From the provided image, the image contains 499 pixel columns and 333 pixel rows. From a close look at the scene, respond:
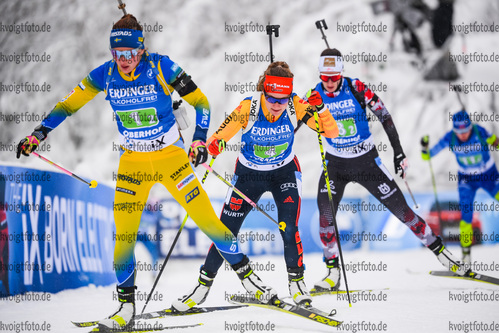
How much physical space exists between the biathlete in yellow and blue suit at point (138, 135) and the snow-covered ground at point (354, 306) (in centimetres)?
76

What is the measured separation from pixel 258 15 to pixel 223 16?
1.48 m

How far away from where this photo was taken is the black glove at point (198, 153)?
441 centimetres

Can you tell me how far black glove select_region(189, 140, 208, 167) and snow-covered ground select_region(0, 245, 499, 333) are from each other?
4.47ft

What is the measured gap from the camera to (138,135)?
4.58 m

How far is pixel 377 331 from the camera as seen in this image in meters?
4.40

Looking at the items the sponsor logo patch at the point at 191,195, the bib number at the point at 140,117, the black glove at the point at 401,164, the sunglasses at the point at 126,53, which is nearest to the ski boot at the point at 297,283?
the sponsor logo patch at the point at 191,195

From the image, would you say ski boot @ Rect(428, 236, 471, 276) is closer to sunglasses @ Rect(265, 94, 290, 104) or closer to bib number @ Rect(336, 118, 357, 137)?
bib number @ Rect(336, 118, 357, 137)

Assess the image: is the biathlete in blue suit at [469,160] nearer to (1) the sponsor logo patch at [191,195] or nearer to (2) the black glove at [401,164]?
(2) the black glove at [401,164]

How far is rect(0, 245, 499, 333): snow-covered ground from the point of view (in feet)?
15.0

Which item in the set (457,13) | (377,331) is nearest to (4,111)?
(457,13)

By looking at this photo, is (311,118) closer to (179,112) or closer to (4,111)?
(179,112)

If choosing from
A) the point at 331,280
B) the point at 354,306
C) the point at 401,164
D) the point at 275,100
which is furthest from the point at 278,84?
the point at 331,280

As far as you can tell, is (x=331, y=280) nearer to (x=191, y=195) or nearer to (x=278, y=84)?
(x=191, y=195)

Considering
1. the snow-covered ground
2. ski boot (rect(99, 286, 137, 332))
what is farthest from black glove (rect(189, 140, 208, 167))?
the snow-covered ground
